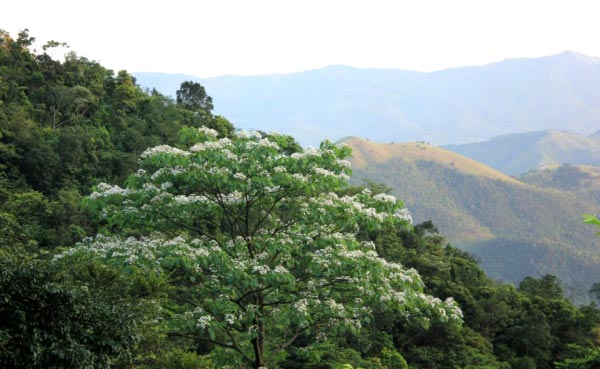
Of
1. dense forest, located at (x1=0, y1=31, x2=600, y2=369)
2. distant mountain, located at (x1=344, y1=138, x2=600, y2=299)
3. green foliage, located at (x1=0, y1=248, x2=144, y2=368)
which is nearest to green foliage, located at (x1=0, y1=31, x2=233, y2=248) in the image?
dense forest, located at (x1=0, y1=31, x2=600, y2=369)

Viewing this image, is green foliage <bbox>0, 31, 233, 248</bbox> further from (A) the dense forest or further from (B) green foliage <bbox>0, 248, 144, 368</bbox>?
(B) green foliage <bbox>0, 248, 144, 368</bbox>

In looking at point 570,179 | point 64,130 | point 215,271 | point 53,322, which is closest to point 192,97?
point 64,130

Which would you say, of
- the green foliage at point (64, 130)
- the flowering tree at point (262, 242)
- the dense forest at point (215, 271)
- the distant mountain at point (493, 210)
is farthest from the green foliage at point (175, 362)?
the distant mountain at point (493, 210)

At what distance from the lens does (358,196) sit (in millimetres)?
10125

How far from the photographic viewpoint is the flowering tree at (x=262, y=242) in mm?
8742

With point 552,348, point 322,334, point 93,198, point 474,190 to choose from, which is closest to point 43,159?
point 93,198

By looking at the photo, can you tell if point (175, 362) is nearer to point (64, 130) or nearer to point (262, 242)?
point (262, 242)

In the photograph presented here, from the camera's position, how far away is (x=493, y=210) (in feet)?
420

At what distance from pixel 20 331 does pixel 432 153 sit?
156819 millimetres

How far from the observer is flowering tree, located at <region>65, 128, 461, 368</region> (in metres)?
8.74

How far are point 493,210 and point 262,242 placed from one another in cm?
12614

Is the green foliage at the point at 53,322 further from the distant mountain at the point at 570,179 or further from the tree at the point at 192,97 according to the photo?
the distant mountain at the point at 570,179

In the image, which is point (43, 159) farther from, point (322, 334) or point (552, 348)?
point (552, 348)

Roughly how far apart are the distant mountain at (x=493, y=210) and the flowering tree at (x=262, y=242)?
85.5 meters
